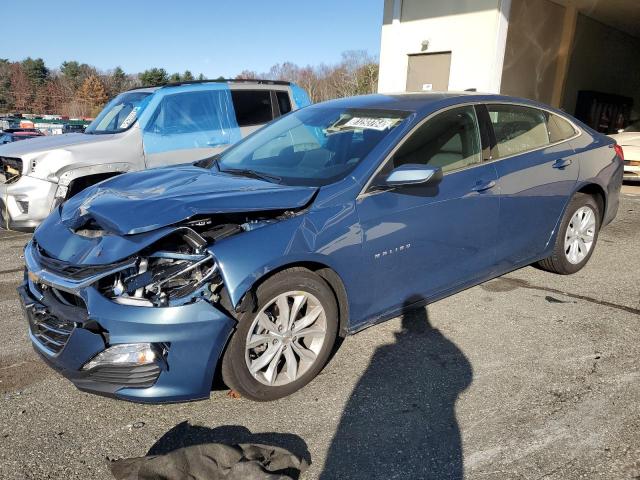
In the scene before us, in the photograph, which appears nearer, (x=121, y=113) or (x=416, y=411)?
(x=416, y=411)

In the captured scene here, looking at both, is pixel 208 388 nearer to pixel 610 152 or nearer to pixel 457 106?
pixel 457 106

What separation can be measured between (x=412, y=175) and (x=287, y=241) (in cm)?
87

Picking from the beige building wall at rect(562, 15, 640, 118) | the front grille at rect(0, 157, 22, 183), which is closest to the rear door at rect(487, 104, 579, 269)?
the front grille at rect(0, 157, 22, 183)

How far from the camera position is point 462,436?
2494 millimetres

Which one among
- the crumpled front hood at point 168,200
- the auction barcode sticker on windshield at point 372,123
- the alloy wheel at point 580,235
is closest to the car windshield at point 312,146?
the auction barcode sticker on windshield at point 372,123

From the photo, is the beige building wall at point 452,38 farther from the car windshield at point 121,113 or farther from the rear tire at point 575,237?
the rear tire at point 575,237

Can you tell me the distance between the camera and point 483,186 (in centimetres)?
358

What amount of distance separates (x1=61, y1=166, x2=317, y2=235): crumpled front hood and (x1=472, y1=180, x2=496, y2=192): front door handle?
127cm

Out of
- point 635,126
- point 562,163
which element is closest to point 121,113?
point 562,163

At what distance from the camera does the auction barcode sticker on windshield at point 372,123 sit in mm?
3410

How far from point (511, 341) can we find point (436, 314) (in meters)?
0.61

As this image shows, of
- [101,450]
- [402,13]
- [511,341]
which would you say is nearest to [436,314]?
[511,341]

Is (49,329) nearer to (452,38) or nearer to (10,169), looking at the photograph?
(10,169)

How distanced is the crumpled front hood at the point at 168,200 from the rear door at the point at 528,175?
1.69 meters
